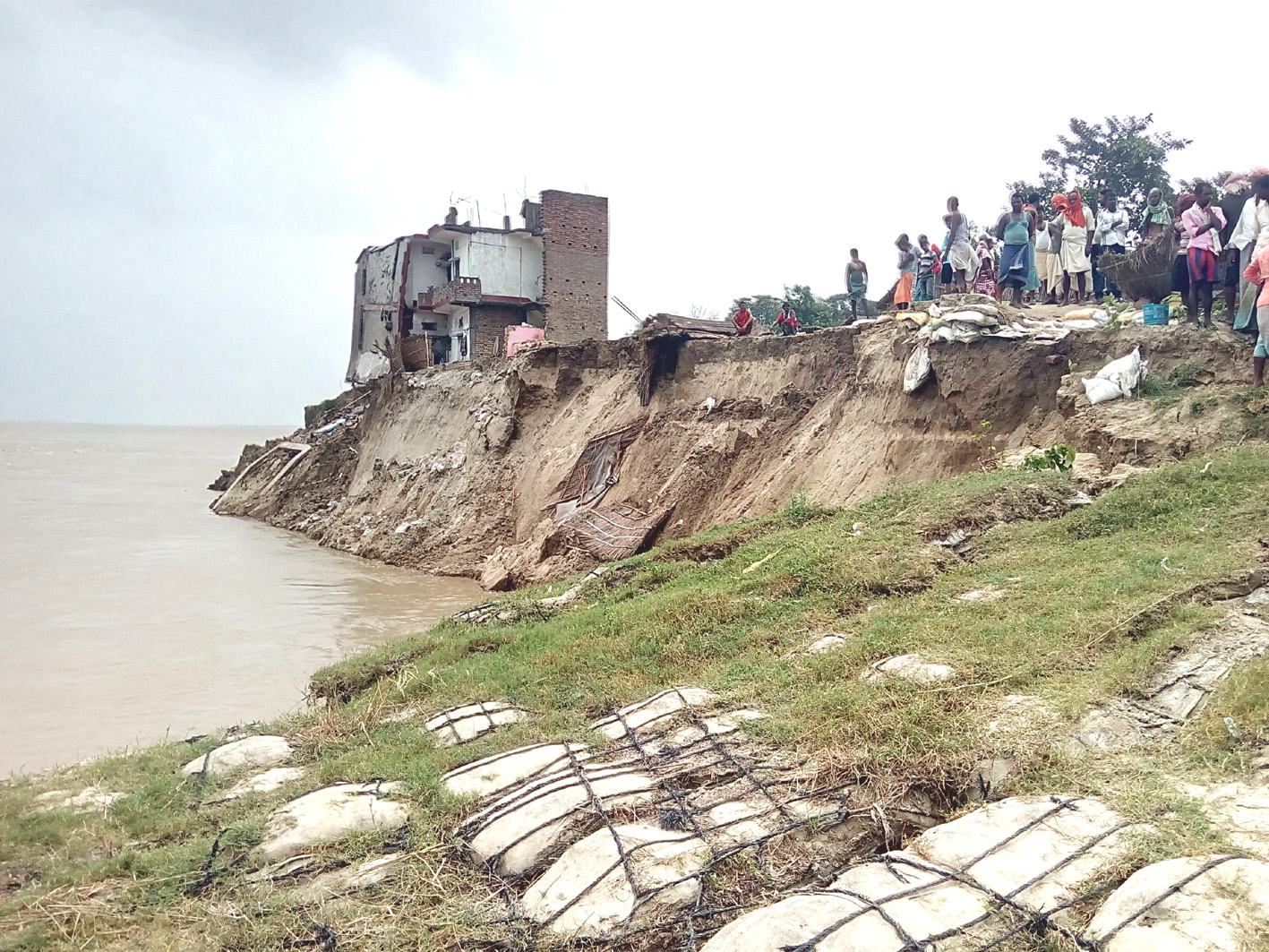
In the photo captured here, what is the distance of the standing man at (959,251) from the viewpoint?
13.0m

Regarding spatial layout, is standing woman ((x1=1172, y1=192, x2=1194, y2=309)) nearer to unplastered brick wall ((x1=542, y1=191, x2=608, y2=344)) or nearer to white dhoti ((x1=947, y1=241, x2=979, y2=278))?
white dhoti ((x1=947, y1=241, x2=979, y2=278))

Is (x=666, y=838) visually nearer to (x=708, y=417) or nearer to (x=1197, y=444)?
(x=1197, y=444)

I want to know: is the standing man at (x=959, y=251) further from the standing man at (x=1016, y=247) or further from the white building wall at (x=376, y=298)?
the white building wall at (x=376, y=298)

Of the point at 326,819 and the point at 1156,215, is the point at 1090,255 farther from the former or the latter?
the point at 326,819

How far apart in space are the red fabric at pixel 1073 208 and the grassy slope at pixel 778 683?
5.19 m

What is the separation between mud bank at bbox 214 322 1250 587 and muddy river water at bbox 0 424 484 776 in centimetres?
150

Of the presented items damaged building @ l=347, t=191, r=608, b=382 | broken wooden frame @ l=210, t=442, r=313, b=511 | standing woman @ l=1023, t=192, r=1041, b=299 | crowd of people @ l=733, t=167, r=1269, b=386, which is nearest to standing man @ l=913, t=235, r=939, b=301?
crowd of people @ l=733, t=167, r=1269, b=386

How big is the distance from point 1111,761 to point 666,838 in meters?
1.83

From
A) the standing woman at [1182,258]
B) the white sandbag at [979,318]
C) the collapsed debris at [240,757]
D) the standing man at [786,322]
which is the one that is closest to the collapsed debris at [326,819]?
the collapsed debris at [240,757]

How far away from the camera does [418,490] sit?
64.4 ft

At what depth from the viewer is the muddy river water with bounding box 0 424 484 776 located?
8.36 m

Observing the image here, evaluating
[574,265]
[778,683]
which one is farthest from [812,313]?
[778,683]

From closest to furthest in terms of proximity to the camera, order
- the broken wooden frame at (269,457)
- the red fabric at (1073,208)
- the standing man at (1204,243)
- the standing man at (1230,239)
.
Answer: the standing man at (1230,239) → the standing man at (1204,243) → the red fabric at (1073,208) → the broken wooden frame at (269,457)

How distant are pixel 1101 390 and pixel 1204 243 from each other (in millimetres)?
1694
